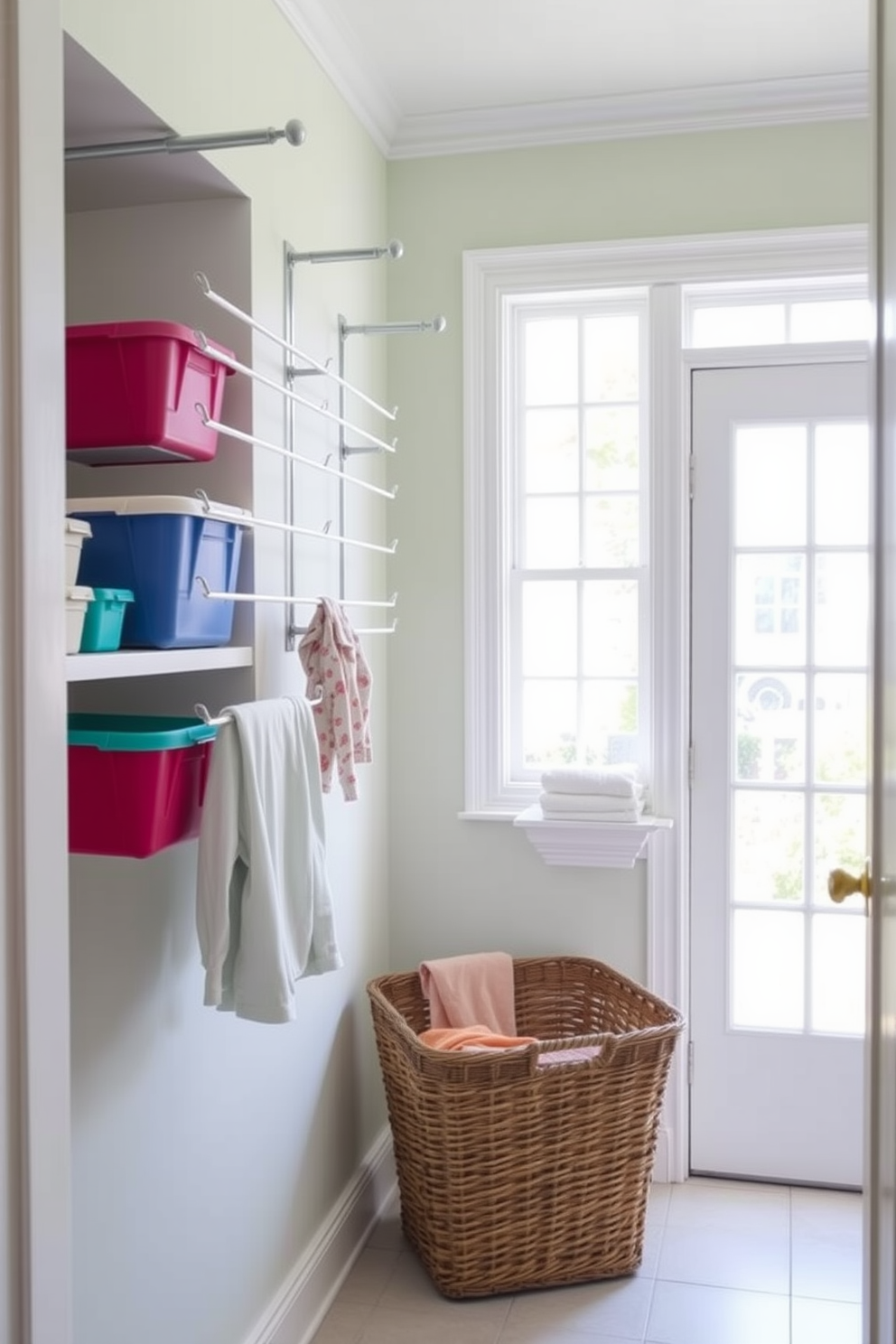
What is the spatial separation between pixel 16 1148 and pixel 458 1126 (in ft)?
5.38

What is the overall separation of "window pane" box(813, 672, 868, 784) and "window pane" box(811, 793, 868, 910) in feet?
0.17

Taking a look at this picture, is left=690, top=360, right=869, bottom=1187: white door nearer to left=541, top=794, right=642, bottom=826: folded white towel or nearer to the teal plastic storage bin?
left=541, top=794, right=642, bottom=826: folded white towel

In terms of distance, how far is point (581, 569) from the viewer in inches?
123

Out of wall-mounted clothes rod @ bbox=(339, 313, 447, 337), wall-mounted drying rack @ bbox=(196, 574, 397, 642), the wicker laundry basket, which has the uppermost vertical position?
wall-mounted clothes rod @ bbox=(339, 313, 447, 337)

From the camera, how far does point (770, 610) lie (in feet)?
9.97

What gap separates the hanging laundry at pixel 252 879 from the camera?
170 centimetres

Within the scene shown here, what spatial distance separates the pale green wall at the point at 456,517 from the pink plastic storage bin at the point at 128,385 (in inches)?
57.1

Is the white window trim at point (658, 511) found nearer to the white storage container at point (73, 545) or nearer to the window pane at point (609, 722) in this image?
the window pane at point (609, 722)

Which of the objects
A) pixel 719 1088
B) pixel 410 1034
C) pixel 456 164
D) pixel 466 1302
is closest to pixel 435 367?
pixel 456 164

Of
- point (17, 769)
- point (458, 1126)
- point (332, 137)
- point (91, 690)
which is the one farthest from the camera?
point (332, 137)

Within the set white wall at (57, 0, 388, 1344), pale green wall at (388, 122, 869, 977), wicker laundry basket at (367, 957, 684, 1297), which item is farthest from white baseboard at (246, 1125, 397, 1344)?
pale green wall at (388, 122, 869, 977)

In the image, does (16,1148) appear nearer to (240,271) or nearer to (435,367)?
(240,271)

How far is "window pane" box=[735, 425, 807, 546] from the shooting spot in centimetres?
301

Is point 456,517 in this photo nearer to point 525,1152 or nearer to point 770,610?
point 770,610
